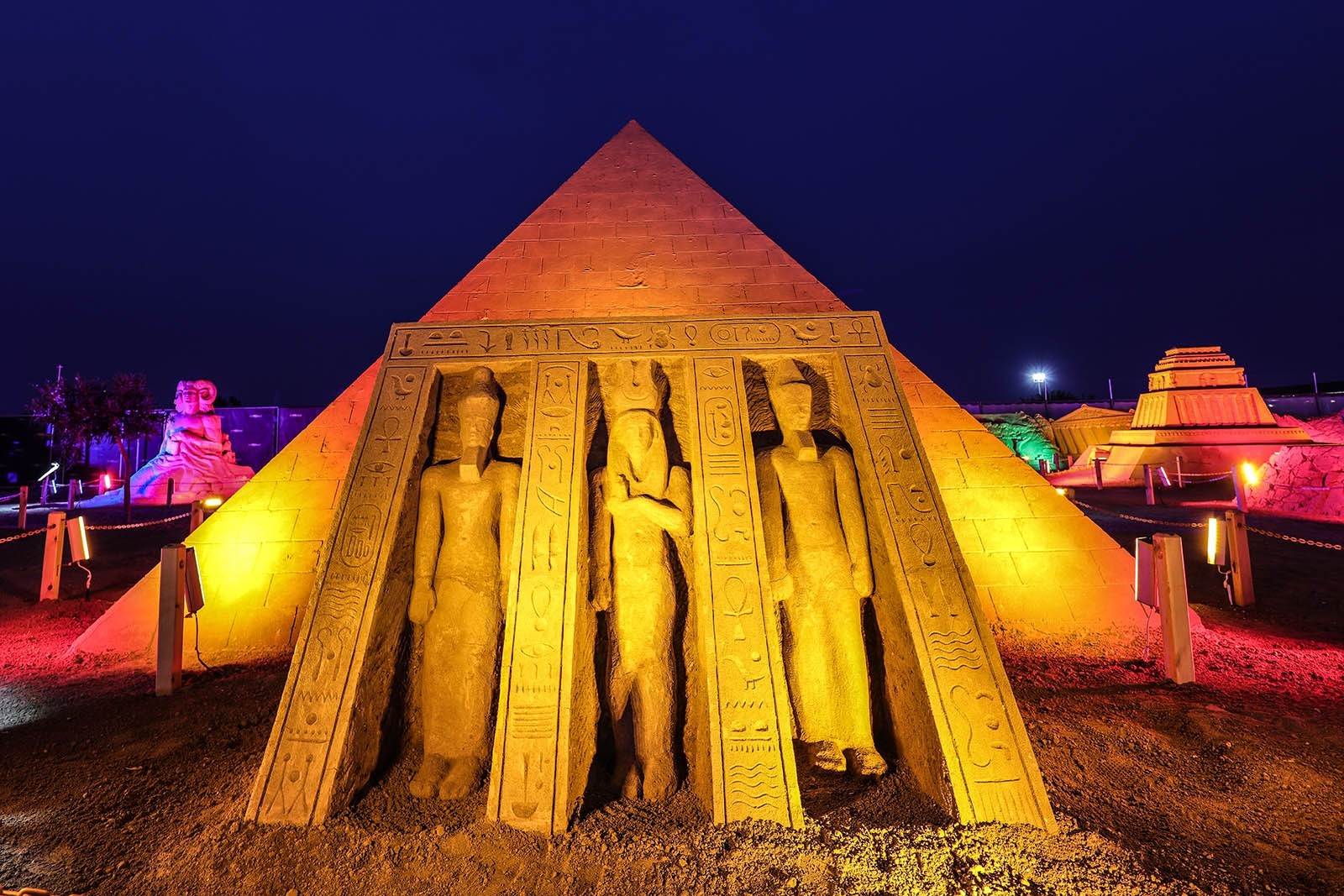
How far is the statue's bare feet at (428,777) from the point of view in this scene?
9.59 feet

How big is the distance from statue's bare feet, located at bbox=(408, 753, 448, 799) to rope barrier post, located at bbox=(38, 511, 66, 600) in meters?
7.23

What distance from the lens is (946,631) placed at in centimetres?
295

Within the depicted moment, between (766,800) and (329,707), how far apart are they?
2.14 m

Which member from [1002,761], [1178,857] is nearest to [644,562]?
[1002,761]

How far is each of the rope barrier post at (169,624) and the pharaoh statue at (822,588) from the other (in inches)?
181

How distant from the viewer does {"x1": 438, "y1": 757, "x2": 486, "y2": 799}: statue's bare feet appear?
2.91 m

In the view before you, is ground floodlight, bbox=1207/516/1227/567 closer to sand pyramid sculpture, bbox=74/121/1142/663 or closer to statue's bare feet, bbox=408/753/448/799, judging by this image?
sand pyramid sculpture, bbox=74/121/1142/663

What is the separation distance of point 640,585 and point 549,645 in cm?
60

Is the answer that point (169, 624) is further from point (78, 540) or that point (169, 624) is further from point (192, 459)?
point (192, 459)

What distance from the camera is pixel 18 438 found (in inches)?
Answer: 1013

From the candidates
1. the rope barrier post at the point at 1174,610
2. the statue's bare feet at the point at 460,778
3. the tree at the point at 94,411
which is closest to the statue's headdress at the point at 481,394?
the statue's bare feet at the point at 460,778

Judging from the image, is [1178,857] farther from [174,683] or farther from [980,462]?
[174,683]

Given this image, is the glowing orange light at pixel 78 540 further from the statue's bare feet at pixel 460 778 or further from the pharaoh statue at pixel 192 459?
the pharaoh statue at pixel 192 459

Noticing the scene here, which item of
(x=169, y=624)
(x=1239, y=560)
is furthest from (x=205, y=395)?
(x=1239, y=560)
